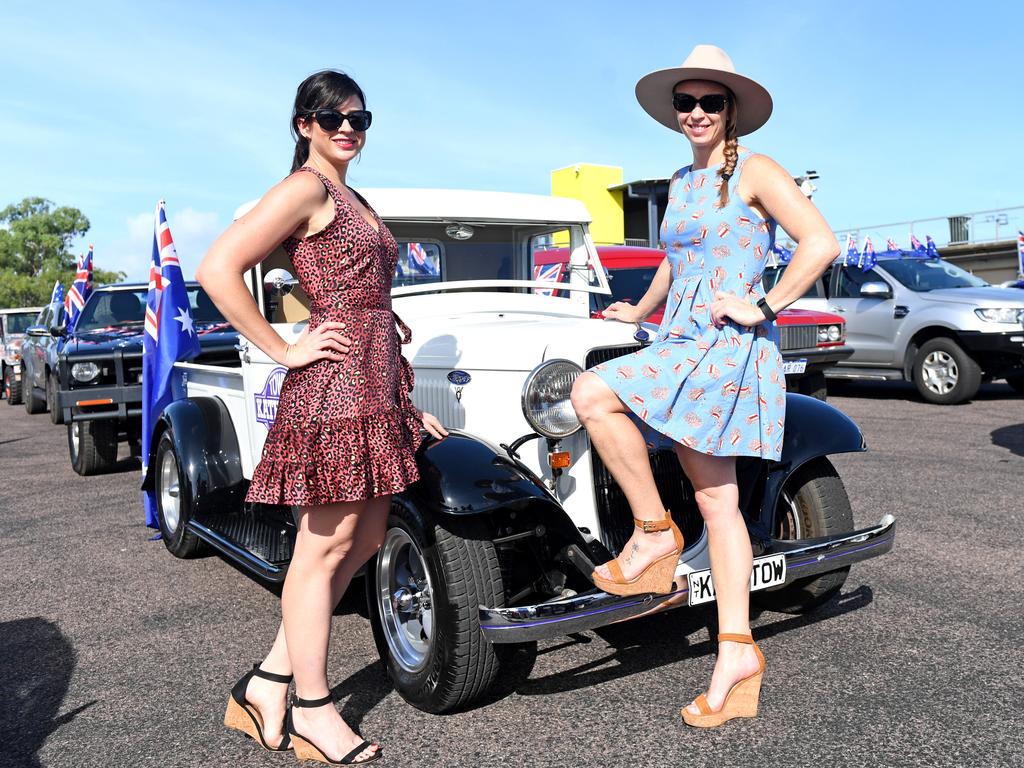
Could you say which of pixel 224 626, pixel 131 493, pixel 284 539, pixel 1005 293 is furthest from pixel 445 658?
pixel 1005 293

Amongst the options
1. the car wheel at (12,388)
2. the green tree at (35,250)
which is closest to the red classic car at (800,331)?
the car wheel at (12,388)

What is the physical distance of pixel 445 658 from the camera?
9.31 ft

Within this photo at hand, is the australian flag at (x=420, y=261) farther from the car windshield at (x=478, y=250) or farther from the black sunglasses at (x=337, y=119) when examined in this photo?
the black sunglasses at (x=337, y=119)

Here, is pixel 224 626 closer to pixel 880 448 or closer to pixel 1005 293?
pixel 880 448

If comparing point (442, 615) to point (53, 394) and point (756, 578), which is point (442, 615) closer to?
point (756, 578)

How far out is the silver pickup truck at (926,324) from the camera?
10.2 metres

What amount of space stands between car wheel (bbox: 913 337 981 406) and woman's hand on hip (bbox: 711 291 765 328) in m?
8.77

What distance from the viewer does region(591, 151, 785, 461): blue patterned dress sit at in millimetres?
2664

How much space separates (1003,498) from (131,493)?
6.13m

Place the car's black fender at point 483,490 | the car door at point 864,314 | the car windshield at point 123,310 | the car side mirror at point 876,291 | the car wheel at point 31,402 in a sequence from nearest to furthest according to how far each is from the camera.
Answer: the car's black fender at point 483,490 → the car windshield at point 123,310 → the car side mirror at point 876,291 → the car door at point 864,314 → the car wheel at point 31,402

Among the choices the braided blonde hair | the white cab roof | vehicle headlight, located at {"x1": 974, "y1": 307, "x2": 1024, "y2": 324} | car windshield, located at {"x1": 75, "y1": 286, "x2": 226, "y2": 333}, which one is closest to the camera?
the braided blonde hair

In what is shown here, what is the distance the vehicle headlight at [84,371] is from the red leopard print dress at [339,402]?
232 inches

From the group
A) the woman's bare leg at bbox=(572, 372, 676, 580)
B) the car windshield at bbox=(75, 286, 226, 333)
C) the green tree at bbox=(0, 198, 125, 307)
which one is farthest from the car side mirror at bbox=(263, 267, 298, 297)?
the green tree at bbox=(0, 198, 125, 307)

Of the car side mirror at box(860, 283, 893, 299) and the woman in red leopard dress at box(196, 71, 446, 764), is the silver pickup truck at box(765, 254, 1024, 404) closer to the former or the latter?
the car side mirror at box(860, 283, 893, 299)
